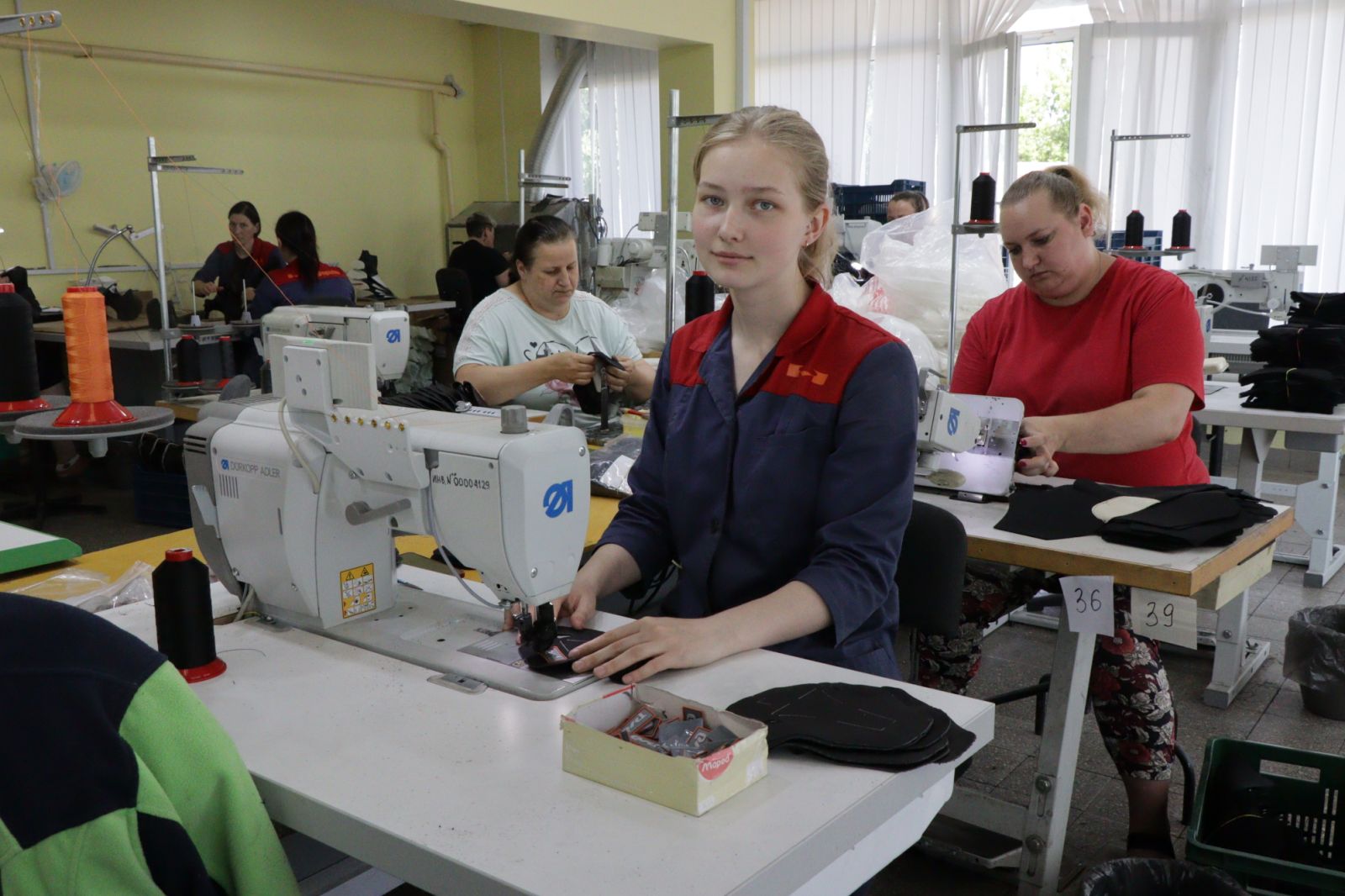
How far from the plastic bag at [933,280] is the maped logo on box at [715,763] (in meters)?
2.98

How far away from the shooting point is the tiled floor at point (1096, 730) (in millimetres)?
2125

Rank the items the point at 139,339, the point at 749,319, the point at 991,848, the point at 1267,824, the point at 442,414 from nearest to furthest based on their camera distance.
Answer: the point at 442,414 < the point at 749,319 < the point at 1267,824 < the point at 991,848 < the point at 139,339

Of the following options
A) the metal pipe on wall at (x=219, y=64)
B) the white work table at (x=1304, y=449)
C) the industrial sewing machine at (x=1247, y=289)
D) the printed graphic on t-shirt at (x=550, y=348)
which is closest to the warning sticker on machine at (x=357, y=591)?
the printed graphic on t-shirt at (x=550, y=348)

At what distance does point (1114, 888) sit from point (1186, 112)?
18.3ft

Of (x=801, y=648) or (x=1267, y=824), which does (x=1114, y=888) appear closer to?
(x=1267, y=824)

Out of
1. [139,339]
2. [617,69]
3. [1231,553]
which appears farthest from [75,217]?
[1231,553]

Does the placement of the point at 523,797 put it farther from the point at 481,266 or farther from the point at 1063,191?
the point at 481,266

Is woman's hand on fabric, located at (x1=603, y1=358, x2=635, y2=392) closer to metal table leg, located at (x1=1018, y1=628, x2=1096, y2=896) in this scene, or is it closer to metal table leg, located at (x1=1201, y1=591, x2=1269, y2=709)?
metal table leg, located at (x1=1018, y1=628, x2=1096, y2=896)

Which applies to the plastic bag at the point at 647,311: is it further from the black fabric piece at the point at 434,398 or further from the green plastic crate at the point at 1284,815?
the green plastic crate at the point at 1284,815

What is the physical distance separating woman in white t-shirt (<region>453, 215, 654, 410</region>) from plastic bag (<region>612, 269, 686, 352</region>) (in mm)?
1399

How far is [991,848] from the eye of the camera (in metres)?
2.12

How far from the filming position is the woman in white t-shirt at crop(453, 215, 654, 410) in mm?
2939

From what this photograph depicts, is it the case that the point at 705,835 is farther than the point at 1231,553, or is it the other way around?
the point at 1231,553

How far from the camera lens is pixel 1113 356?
2.33 metres
